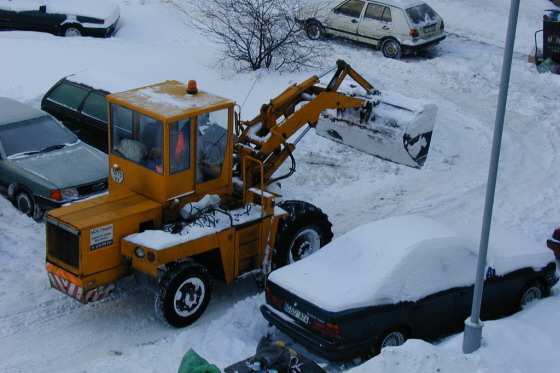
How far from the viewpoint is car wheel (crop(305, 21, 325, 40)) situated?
71.9 ft

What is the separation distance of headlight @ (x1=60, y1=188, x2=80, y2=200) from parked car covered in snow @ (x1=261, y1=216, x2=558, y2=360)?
4.05 m

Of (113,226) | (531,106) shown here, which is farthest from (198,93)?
(531,106)

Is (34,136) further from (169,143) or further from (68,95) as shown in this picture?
(169,143)

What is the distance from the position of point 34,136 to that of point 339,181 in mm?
5222

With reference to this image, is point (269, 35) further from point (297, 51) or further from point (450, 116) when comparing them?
point (450, 116)

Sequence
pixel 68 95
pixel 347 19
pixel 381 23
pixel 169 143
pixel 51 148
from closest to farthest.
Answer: pixel 169 143, pixel 51 148, pixel 68 95, pixel 381 23, pixel 347 19

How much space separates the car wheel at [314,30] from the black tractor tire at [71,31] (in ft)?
19.7

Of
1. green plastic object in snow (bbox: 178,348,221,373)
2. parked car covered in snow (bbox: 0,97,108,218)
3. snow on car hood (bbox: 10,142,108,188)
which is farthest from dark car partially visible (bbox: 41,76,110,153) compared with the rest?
green plastic object in snow (bbox: 178,348,221,373)

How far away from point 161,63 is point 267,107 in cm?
765

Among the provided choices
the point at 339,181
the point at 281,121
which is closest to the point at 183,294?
the point at 281,121

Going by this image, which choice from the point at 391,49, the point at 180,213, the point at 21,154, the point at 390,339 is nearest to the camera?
the point at 390,339

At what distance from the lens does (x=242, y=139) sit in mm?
11219

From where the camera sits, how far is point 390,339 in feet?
30.0

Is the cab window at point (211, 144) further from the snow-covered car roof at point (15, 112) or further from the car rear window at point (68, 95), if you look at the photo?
the car rear window at point (68, 95)
